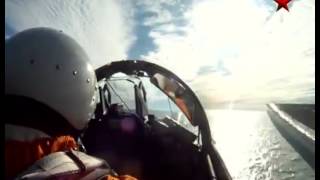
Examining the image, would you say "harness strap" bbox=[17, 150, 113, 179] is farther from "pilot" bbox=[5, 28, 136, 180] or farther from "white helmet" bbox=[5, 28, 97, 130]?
"white helmet" bbox=[5, 28, 97, 130]

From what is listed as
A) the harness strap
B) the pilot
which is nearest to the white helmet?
the pilot

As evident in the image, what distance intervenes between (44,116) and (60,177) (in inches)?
33.4

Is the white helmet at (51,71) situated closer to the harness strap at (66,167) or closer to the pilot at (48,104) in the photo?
the pilot at (48,104)

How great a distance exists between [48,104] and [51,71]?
0.27m

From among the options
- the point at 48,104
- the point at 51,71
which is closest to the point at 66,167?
the point at 48,104

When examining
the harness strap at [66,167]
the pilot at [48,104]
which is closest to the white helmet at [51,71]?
the pilot at [48,104]

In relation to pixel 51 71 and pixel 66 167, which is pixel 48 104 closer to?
pixel 51 71

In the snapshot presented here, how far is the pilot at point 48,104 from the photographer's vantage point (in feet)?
6.28

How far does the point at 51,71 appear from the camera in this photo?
2.51 metres

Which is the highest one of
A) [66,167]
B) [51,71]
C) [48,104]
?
[51,71]

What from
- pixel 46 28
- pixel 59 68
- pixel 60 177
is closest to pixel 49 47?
pixel 59 68

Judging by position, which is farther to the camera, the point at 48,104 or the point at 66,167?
the point at 48,104

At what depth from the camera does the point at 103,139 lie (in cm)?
442

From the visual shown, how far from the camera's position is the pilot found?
1913 mm
